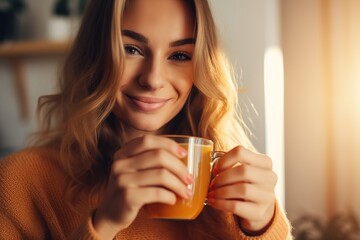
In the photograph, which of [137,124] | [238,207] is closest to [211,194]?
[238,207]

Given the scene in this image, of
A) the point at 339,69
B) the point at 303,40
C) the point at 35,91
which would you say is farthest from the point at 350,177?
the point at 35,91

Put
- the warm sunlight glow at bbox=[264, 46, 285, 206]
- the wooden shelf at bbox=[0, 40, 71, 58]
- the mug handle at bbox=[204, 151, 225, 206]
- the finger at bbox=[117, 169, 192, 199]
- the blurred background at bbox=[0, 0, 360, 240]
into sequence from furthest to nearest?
the wooden shelf at bbox=[0, 40, 71, 58], the blurred background at bbox=[0, 0, 360, 240], the warm sunlight glow at bbox=[264, 46, 285, 206], the mug handle at bbox=[204, 151, 225, 206], the finger at bbox=[117, 169, 192, 199]

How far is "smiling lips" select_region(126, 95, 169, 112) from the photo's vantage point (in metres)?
1.04

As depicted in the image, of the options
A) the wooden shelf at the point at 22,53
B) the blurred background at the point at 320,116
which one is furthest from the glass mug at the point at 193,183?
the wooden shelf at the point at 22,53

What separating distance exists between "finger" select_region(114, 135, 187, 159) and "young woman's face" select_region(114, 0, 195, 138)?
0.82 ft

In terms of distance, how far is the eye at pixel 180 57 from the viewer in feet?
3.51

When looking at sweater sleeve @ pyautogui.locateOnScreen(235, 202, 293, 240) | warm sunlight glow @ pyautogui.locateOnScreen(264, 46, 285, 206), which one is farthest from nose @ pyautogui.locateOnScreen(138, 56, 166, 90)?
warm sunlight glow @ pyautogui.locateOnScreen(264, 46, 285, 206)

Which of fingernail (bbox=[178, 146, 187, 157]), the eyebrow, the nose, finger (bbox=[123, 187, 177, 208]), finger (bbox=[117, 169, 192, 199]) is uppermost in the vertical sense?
the eyebrow

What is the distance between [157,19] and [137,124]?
0.73 feet

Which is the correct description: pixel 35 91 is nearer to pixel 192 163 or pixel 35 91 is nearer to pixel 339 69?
pixel 339 69

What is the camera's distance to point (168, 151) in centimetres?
78

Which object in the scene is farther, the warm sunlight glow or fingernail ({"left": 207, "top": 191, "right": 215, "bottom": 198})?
the warm sunlight glow

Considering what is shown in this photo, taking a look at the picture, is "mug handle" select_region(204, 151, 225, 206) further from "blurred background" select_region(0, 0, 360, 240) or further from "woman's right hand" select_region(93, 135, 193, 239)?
"blurred background" select_region(0, 0, 360, 240)

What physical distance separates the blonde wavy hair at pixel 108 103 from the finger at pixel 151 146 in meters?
0.28
